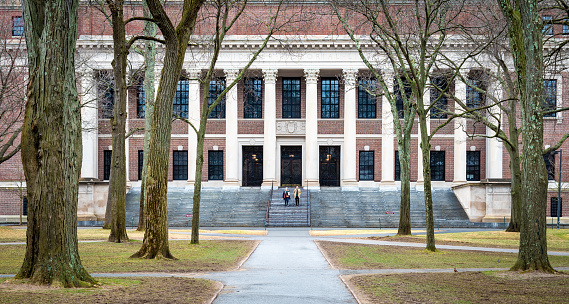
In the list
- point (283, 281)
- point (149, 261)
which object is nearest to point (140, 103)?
point (149, 261)

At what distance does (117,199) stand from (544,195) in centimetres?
1539

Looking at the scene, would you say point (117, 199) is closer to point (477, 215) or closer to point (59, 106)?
point (59, 106)

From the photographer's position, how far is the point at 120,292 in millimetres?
10312

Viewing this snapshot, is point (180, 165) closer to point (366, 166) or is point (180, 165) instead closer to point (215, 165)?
point (215, 165)

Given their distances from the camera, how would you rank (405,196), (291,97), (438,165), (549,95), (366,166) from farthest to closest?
(291,97) → (366,166) → (438,165) → (549,95) → (405,196)

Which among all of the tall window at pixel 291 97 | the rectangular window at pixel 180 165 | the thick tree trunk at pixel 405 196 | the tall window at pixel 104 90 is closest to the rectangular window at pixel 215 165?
the rectangular window at pixel 180 165

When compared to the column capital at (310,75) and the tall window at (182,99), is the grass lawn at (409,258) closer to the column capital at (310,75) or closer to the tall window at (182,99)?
the column capital at (310,75)

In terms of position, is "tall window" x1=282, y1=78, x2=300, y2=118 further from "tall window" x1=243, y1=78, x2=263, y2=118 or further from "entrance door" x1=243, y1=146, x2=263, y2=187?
"entrance door" x1=243, y1=146, x2=263, y2=187

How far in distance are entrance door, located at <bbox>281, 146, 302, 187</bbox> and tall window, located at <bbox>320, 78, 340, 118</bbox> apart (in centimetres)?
387

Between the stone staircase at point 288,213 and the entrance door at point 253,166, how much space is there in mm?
6442

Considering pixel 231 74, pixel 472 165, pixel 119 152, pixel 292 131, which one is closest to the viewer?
pixel 119 152

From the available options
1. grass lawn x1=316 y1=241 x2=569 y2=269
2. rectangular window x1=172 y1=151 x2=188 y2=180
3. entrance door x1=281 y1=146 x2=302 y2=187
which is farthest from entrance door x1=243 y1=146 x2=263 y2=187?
grass lawn x1=316 y1=241 x2=569 y2=269

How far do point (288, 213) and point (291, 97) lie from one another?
1501cm

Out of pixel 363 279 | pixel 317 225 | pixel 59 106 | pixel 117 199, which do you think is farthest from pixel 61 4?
pixel 317 225
